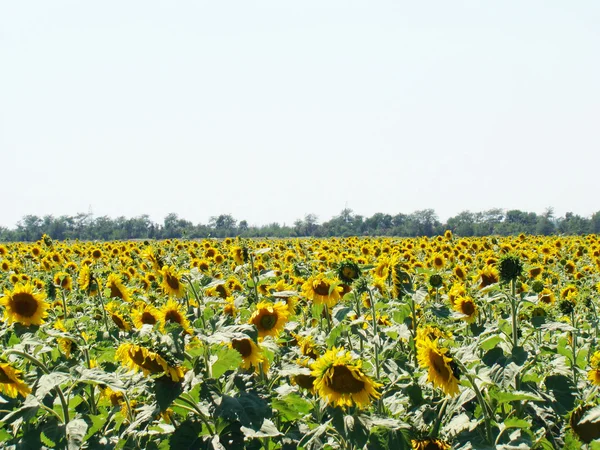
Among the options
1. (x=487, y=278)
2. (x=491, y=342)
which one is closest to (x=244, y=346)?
(x=491, y=342)

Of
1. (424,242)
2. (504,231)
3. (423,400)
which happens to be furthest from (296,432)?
(504,231)

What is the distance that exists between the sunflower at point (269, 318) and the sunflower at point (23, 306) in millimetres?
2188

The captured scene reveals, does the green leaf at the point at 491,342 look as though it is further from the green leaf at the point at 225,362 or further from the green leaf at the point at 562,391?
the green leaf at the point at 225,362

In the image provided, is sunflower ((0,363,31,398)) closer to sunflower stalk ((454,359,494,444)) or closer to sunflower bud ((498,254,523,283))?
sunflower stalk ((454,359,494,444))

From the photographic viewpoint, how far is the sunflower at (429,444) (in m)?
2.60

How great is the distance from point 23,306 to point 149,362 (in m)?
2.85

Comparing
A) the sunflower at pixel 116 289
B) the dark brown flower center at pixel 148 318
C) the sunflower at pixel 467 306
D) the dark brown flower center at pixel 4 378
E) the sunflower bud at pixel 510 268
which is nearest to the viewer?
the dark brown flower center at pixel 4 378

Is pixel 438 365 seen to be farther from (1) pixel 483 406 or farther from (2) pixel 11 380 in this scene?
(2) pixel 11 380

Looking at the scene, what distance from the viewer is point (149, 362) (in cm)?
245

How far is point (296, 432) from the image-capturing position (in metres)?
3.05

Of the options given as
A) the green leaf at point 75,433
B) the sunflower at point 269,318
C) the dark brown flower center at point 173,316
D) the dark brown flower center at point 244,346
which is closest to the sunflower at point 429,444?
the dark brown flower center at point 244,346

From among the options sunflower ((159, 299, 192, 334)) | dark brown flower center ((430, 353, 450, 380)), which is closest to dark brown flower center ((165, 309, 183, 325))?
sunflower ((159, 299, 192, 334))

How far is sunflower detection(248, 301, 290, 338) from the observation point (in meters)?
3.64

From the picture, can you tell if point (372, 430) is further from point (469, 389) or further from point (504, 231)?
point (504, 231)
